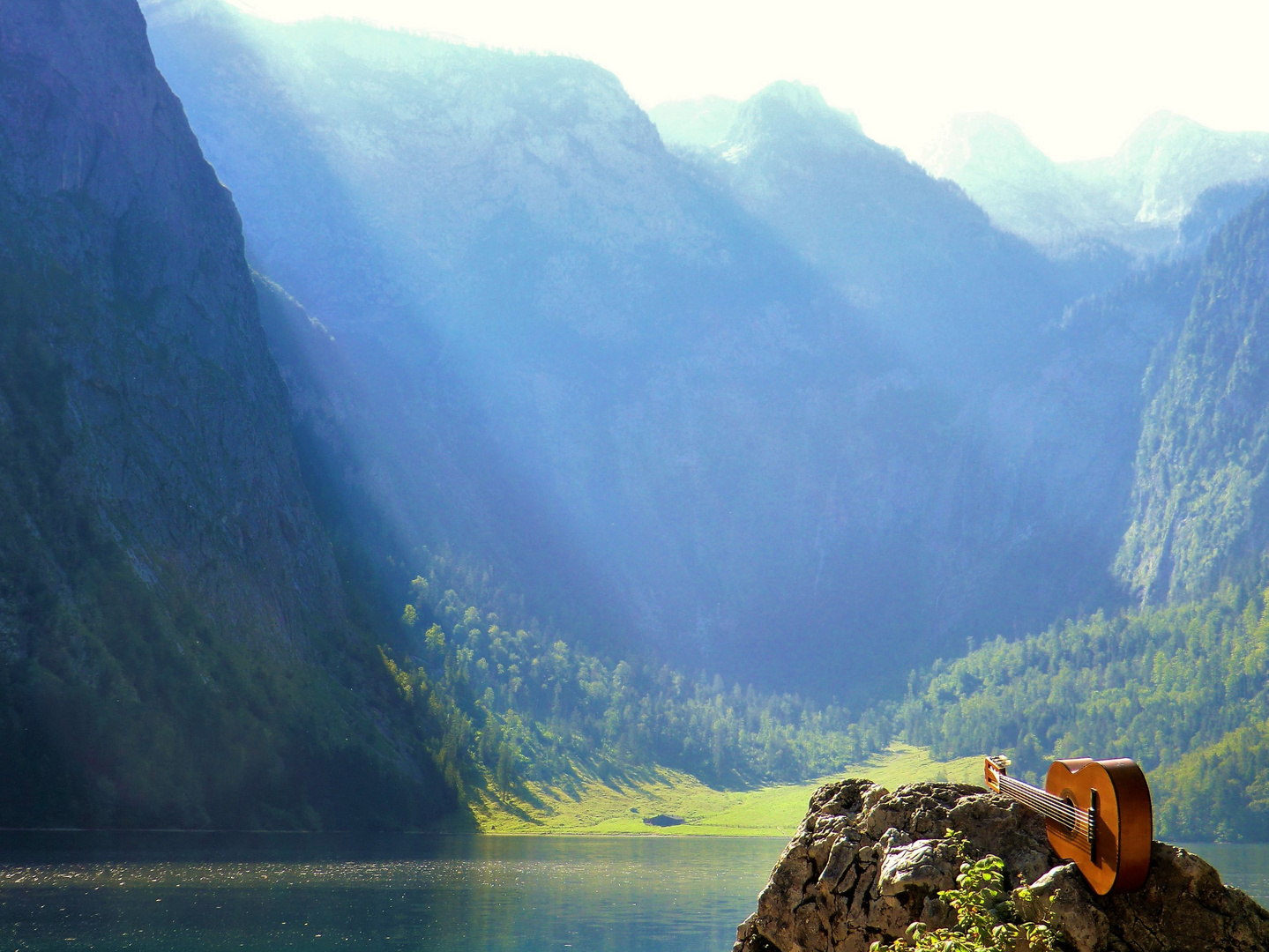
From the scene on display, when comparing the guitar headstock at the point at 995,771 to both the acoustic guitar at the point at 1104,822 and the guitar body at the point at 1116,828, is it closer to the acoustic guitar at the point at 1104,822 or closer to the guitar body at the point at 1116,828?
the acoustic guitar at the point at 1104,822

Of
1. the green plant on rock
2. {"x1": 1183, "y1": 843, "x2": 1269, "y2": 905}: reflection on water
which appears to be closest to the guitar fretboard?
the green plant on rock

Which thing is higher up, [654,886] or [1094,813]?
[1094,813]

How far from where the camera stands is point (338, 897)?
8256cm

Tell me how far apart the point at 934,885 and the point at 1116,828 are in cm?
270

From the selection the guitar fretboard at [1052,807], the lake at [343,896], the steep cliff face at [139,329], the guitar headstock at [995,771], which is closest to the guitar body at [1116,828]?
the guitar fretboard at [1052,807]

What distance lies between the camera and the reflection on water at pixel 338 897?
62.3 metres

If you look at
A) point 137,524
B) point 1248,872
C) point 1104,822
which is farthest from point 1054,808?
point 1248,872

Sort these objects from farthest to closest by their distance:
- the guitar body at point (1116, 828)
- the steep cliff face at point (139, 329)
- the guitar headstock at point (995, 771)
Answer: the steep cliff face at point (139, 329) < the guitar headstock at point (995, 771) < the guitar body at point (1116, 828)

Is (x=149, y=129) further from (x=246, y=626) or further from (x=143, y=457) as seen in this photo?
(x=246, y=626)

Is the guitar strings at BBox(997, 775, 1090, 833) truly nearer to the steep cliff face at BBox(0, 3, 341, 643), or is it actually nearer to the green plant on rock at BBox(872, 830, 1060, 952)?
the green plant on rock at BBox(872, 830, 1060, 952)

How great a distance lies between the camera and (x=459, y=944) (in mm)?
63344

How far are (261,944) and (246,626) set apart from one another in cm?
11551

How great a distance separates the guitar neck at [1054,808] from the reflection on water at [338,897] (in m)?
54.8

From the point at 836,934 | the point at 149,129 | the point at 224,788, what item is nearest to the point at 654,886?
the point at 224,788
